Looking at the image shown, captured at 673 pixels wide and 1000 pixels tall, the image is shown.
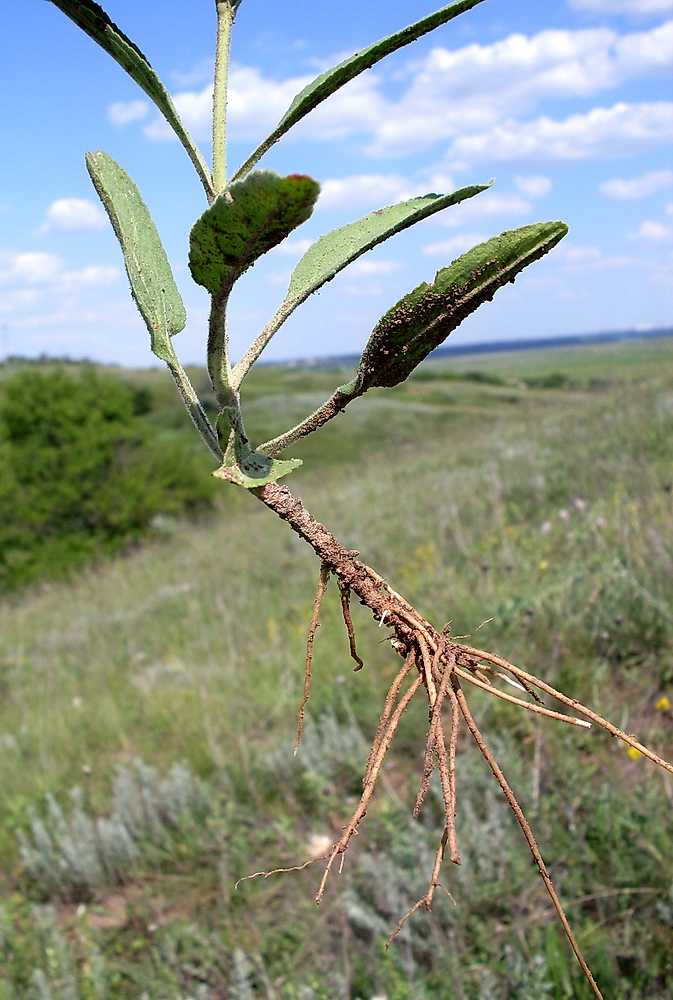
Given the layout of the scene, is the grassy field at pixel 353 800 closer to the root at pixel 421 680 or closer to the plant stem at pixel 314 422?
the root at pixel 421 680

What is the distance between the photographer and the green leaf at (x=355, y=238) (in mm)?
469

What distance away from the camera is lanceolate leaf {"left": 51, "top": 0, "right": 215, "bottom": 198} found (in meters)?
0.48

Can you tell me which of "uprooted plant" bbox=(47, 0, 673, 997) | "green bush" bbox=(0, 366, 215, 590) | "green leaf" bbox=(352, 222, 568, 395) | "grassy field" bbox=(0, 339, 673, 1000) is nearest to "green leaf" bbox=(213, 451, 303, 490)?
"uprooted plant" bbox=(47, 0, 673, 997)

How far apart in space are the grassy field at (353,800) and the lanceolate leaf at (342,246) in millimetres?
1587

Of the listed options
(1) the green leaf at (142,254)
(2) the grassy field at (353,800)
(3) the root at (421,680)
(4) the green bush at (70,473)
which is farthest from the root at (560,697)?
(4) the green bush at (70,473)

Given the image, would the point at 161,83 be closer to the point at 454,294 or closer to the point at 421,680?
the point at 454,294

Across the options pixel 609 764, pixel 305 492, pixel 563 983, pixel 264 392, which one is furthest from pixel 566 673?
pixel 264 392

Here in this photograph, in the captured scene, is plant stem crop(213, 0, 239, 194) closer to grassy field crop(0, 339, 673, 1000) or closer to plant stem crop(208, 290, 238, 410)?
plant stem crop(208, 290, 238, 410)

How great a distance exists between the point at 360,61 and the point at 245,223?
157mm

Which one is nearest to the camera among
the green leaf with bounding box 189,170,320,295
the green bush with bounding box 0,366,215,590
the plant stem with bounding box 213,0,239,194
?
the green leaf with bounding box 189,170,320,295

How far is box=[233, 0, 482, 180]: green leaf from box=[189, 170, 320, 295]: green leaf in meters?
0.12

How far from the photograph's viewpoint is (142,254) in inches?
20.6

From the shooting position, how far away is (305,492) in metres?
10.5

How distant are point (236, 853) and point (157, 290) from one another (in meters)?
2.33
